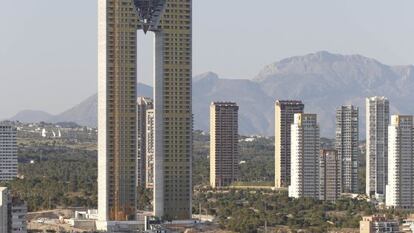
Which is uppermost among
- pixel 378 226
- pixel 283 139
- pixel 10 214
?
pixel 283 139

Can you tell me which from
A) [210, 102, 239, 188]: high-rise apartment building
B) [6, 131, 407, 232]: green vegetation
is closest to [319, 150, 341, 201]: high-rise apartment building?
[6, 131, 407, 232]: green vegetation

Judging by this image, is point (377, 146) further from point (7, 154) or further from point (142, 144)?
point (7, 154)

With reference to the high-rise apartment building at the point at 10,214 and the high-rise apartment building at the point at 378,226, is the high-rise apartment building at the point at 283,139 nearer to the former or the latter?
the high-rise apartment building at the point at 378,226

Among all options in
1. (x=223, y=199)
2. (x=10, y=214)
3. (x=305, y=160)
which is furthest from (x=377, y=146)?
(x=10, y=214)

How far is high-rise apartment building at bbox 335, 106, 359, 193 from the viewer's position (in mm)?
87438

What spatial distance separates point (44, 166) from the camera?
87.8 m

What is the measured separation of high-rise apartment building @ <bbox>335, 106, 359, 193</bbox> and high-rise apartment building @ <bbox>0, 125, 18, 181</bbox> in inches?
715

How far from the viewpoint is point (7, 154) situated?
81.8 m

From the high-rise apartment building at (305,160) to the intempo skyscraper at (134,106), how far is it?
71.6 feet

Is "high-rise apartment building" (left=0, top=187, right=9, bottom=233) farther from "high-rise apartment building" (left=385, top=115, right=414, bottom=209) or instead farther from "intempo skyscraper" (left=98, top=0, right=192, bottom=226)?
"high-rise apartment building" (left=385, top=115, right=414, bottom=209)

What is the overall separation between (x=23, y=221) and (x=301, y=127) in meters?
40.7

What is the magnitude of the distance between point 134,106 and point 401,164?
22122 millimetres

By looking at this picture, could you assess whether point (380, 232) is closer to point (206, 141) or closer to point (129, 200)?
point (129, 200)

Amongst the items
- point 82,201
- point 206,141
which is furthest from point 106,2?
point 206,141
